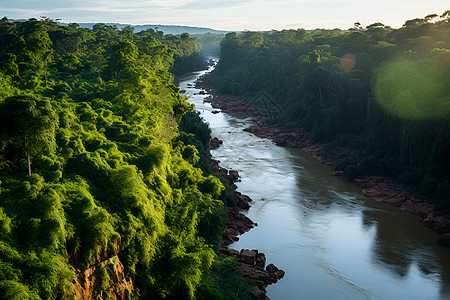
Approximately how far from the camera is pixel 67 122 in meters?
19.8

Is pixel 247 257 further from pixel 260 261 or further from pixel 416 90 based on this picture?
pixel 416 90

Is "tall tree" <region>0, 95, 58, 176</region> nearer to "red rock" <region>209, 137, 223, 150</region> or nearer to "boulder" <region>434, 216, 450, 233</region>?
"boulder" <region>434, 216, 450, 233</region>

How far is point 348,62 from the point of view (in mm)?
65500

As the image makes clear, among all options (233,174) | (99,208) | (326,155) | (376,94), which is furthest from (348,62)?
(99,208)

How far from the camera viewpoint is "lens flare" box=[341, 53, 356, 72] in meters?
64.4

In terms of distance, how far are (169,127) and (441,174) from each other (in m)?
26.3

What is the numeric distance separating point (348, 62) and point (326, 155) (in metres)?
21.8

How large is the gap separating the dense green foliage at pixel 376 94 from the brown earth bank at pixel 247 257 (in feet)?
56.0

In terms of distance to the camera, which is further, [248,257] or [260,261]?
[260,261]

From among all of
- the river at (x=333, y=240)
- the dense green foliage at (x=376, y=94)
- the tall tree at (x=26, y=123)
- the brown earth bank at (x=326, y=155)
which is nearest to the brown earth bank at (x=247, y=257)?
the river at (x=333, y=240)

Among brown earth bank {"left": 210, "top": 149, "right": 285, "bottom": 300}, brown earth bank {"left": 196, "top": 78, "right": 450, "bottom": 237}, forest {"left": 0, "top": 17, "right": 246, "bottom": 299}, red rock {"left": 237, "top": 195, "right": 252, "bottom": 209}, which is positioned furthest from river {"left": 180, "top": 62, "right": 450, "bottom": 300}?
forest {"left": 0, "top": 17, "right": 246, "bottom": 299}

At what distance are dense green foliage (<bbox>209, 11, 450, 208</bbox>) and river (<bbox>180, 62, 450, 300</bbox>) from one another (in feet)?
18.1

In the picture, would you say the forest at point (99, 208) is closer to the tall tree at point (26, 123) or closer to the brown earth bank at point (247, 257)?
the tall tree at point (26, 123)

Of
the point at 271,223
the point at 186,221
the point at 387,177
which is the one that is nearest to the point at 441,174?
the point at 387,177
